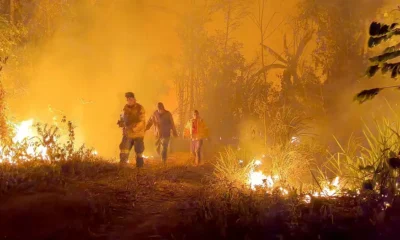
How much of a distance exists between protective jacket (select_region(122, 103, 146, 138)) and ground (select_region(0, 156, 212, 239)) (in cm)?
344

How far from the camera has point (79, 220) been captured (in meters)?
5.36

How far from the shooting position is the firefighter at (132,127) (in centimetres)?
1091

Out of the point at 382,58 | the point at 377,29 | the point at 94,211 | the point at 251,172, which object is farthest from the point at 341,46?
the point at 94,211

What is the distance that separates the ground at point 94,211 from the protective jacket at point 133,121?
136 inches

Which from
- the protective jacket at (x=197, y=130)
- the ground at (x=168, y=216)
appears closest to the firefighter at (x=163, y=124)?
the protective jacket at (x=197, y=130)

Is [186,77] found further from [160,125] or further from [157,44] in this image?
[160,125]

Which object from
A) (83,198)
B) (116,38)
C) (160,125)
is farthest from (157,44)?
(83,198)

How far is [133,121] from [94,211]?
539cm

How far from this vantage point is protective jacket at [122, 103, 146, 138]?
1091 centimetres

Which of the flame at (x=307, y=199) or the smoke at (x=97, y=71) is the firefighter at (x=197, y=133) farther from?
the flame at (x=307, y=199)

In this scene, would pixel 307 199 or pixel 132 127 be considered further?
pixel 132 127

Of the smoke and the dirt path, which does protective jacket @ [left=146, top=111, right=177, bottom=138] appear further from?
the smoke

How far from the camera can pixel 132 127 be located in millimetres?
10906

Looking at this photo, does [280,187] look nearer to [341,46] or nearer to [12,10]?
[341,46]
